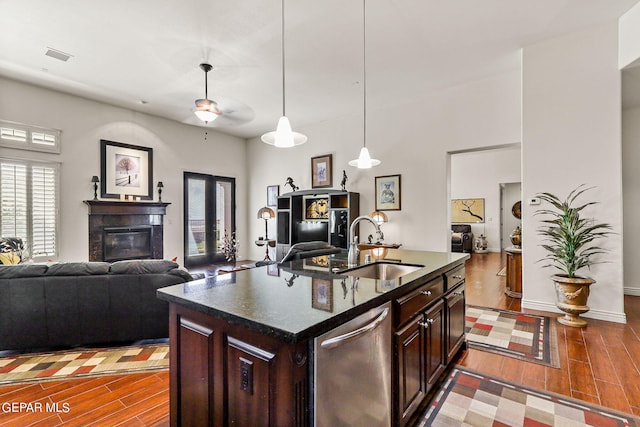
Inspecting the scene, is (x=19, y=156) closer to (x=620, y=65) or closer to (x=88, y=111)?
(x=88, y=111)

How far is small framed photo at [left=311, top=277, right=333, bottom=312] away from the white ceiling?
9.41 ft

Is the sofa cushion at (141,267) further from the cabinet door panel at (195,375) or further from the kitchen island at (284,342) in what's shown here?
the cabinet door panel at (195,375)

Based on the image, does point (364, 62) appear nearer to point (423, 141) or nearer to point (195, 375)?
point (423, 141)

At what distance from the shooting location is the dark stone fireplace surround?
18.5 ft

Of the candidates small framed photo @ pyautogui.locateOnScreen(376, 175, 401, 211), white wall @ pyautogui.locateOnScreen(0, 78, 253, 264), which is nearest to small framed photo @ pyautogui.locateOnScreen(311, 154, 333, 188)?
small framed photo @ pyautogui.locateOnScreen(376, 175, 401, 211)

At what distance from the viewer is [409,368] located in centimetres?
170

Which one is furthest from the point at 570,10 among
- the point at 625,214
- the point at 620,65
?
the point at 625,214

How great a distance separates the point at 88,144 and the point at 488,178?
1079cm

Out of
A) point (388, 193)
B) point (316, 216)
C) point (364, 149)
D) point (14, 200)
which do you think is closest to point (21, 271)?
point (14, 200)

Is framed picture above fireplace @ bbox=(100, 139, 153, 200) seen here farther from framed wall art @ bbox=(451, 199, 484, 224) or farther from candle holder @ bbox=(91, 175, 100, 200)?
framed wall art @ bbox=(451, 199, 484, 224)

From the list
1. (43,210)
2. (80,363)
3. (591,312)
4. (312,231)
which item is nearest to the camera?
(80,363)

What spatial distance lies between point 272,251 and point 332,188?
2504 millimetres

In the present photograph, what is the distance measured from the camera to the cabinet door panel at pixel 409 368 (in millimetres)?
1599

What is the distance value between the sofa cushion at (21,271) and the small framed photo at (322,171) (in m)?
5.05
